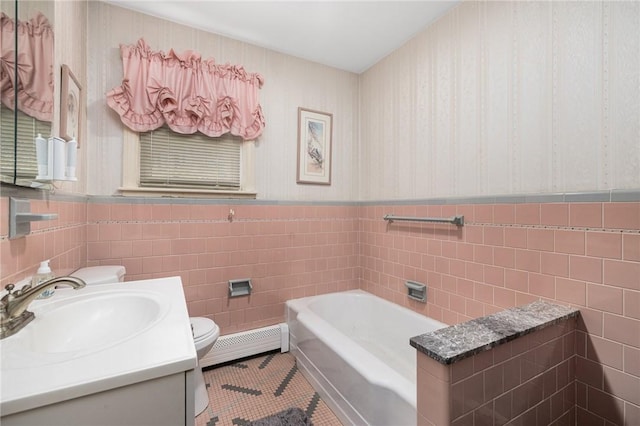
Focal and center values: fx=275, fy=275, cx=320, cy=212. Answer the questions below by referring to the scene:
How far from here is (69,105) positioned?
150 centimetres

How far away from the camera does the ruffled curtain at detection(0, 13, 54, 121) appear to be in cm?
88

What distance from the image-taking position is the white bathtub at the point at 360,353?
1.32 m

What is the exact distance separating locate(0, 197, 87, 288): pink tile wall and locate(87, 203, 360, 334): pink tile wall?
0.21 meters

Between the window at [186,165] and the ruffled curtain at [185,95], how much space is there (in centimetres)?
9

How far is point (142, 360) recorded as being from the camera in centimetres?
64

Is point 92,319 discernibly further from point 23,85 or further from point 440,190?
point 440,190

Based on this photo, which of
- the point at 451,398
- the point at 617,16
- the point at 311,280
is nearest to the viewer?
the point at 451,398

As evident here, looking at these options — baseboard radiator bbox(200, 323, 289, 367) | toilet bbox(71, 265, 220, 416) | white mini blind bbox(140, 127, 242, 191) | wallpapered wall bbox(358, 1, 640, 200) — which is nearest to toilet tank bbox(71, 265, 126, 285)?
toilet bbox(71, 265, 220, 416)

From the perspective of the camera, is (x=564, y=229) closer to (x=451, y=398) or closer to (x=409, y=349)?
(x=451, y=398)

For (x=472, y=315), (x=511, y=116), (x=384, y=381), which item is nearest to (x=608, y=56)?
(x=511, y=116)

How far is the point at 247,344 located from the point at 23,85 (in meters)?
2.05

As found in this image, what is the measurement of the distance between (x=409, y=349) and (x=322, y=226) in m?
1.26

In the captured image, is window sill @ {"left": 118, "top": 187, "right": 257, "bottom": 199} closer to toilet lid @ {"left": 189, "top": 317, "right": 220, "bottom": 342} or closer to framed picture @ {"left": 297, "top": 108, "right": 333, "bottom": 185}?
framed picture @ {"left": 297, "top": 108, "right": 333, "bottom": 185}

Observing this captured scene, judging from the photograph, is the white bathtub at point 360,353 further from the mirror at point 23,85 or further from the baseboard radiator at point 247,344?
the mirror at point 23,85
